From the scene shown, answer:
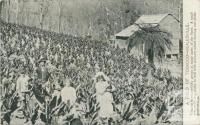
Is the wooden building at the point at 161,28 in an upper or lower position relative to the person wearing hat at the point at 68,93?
upper

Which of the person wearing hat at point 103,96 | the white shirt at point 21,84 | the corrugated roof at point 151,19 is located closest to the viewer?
the white shirt at point 21,84

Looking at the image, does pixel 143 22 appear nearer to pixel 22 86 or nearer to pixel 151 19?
pixel 151 19

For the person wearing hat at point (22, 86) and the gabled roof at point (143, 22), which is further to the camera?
the gabled roof at point (143, 22)

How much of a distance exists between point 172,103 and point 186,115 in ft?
0.35

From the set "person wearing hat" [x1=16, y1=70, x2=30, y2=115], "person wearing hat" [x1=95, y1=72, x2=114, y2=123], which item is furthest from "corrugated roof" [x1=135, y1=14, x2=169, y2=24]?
"person wearing hat" [x1=16, y1=70, x2=30, y2=115]

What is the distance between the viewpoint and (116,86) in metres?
2.62

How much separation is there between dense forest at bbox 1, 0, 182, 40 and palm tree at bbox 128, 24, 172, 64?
9cm

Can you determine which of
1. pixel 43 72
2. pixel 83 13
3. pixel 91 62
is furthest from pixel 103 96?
pixel 83 13

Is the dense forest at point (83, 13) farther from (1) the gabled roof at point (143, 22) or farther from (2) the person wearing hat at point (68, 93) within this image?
(2) the person wearing hat at point (68, 93)

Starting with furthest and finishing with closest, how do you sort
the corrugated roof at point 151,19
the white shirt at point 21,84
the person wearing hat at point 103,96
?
the corrugated roof at point 151,19
the person wearing hat at point 103,96
the white shirt at point 21,84

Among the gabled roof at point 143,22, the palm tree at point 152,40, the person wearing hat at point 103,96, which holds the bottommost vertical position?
the person wearing hat at point 103,96

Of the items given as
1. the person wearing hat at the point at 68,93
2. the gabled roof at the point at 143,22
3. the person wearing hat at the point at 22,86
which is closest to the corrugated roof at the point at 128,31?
the gabled roof at the point at 143,22

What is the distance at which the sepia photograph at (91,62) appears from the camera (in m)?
2.40

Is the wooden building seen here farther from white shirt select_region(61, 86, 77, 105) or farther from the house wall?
white shirt select_region(61, 86, 77, 105)
